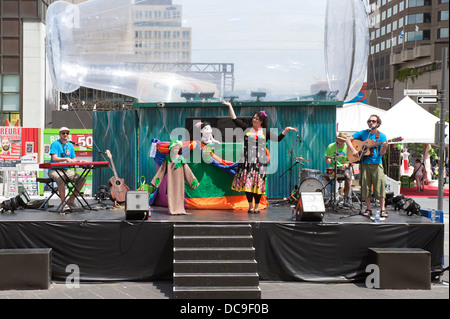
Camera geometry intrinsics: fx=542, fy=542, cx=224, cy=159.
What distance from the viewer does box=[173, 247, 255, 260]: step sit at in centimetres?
777

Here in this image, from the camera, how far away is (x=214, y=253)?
25.6 ft

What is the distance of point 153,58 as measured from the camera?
10.6 metres

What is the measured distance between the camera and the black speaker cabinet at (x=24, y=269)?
307 inches

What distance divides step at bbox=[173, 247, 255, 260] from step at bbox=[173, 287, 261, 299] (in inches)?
22.7

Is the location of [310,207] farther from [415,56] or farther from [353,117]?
[415,56]

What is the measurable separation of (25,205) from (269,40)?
18.2 ft

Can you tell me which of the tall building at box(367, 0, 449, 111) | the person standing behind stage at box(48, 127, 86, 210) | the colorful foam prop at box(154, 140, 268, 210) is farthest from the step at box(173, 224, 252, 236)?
the tall building at box(367, 0, 449, 111)

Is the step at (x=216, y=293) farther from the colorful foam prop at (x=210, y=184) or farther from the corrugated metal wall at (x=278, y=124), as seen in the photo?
the corrugated metal wall at (x=278, y=124)

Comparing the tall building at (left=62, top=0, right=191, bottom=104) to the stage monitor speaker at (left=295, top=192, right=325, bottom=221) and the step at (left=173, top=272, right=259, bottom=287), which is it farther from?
the step at (left=173, top=272, right=259, bottom=287)

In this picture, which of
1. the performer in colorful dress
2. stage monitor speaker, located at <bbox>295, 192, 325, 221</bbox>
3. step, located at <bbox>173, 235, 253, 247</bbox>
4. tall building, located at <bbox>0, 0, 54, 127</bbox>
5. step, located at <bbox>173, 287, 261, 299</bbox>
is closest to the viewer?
step, located at <bbox>173, 287, 261, 299</bbox>

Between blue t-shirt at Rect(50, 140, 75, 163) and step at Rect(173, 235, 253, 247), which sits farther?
blue t-shirt at Rect(50, 140, 75, 163)

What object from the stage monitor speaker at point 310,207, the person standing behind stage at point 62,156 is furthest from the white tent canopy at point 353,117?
the person standing behind stage at point 62,156

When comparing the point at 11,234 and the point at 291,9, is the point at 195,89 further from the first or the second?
the point at 11,234

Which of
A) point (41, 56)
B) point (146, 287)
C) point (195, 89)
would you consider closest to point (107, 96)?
point (41, 56)
